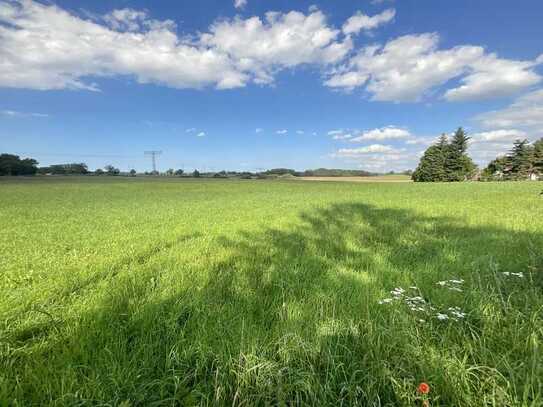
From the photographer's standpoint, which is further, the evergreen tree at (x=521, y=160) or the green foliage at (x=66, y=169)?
the green foliage at (x=66, y=169)

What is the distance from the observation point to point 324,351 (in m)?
2.67

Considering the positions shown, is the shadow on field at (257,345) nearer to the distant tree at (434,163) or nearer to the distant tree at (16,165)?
the distant tree at (434,163)

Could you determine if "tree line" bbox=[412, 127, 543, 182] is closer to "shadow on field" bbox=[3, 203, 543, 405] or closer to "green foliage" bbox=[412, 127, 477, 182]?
"green foliage" bbox=[412, 127, 477, 182]

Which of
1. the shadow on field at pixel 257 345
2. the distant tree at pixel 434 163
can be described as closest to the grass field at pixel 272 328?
the shadow on field at pixel 257 345

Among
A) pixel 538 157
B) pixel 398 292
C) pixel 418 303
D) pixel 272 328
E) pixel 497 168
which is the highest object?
pixel 538 157

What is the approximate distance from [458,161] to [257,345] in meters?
99.0

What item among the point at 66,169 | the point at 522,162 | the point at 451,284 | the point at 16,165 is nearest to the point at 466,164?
the point at 522,162

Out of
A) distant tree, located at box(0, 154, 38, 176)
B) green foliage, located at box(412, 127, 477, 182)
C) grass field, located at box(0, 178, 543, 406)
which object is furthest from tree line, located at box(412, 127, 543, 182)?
distant tree, located at box(0, 154, 38, 176)

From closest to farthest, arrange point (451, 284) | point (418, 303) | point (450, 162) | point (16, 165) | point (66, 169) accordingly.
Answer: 1. point (418, 303)
2. point (451, 284)
3. point (450, 162)
4. point (16, 165)
5. point (66, 169)

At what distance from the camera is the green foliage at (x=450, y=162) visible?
81.9 m

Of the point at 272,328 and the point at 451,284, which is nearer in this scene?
the point at 272,328

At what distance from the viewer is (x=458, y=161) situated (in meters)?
82.1

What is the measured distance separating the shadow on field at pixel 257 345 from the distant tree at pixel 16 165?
14185 cm

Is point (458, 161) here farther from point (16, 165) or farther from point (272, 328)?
point (16, 165)
